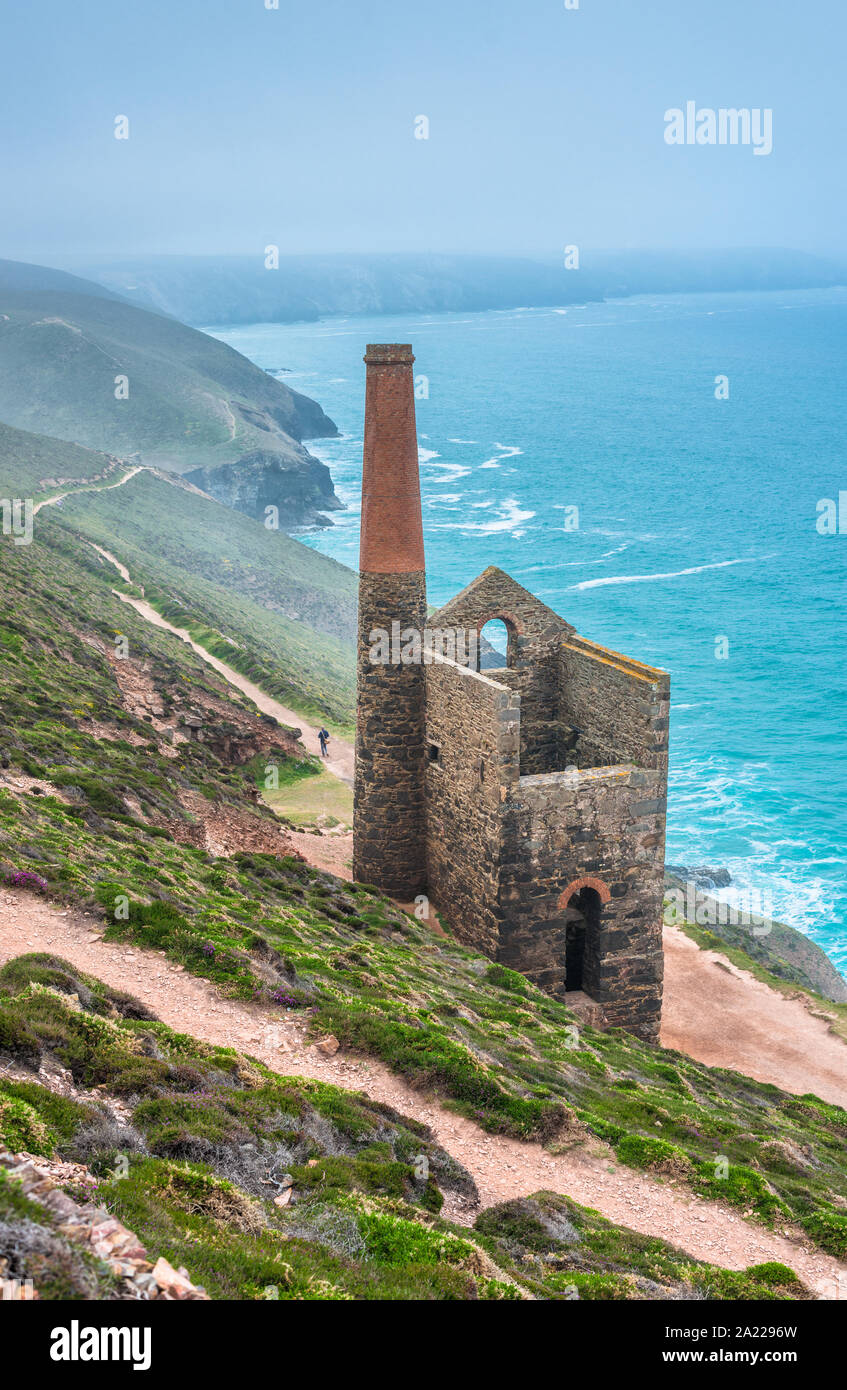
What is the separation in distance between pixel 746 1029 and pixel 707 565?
79701 millimetres

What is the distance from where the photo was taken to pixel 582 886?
25.1m

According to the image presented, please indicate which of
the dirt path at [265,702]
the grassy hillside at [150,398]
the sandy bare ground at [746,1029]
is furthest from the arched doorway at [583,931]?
the grassy hillside at [150,398]

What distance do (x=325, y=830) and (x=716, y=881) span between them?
22.6 m

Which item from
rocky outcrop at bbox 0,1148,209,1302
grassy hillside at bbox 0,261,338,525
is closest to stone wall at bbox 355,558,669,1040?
rocky outcrop at bbox 0,1148,209,1302

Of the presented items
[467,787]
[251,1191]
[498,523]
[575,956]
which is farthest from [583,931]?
[498,523]

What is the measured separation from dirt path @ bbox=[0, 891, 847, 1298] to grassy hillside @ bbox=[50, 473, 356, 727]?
35675 millimetres

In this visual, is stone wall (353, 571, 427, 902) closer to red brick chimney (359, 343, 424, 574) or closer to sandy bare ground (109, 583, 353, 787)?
red brick chimney (359, 343, 424, 574)

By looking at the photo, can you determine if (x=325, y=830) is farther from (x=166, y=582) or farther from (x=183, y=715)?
(x=166, y=582)

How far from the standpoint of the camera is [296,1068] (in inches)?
610

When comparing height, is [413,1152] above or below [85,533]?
below

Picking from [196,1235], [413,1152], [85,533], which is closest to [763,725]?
[85,533]

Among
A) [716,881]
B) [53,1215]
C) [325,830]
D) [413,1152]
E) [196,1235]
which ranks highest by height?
[53,1215]

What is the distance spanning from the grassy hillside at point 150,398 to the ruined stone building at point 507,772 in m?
97.7

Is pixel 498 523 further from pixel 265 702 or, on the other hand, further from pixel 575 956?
pixel 575 956
